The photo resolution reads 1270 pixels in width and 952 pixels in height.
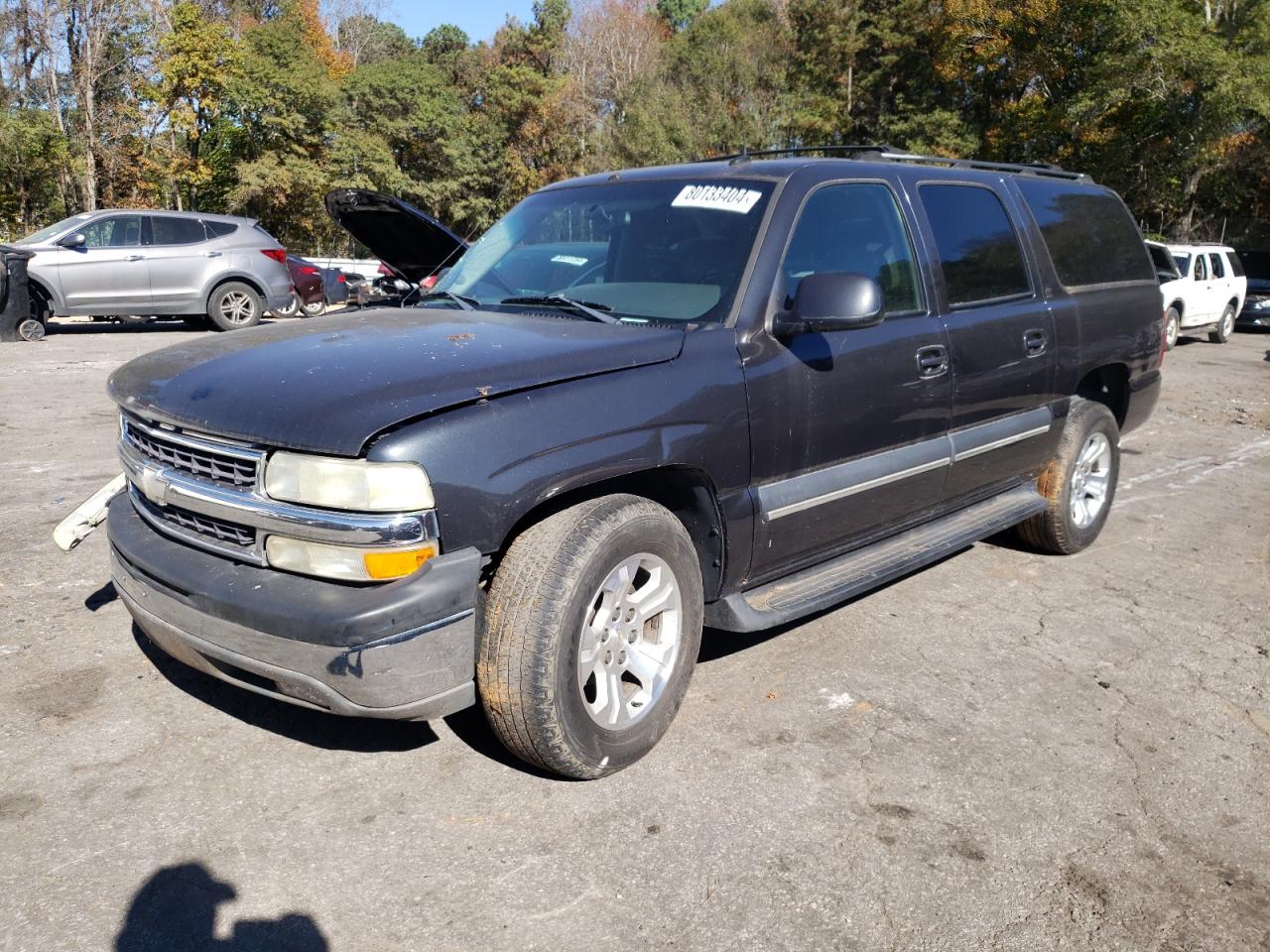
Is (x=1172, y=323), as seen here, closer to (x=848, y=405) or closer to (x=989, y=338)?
(x=989, y=338)

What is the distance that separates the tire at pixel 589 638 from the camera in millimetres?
2861

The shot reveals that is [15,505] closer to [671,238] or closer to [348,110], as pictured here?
[671,238]

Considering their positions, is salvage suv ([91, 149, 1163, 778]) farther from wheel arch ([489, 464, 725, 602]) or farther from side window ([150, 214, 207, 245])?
side window ([150, 214, 207, 245])

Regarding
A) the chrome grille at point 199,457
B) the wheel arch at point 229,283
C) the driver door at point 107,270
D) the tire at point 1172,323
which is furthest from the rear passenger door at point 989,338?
the tire at point 1172,323

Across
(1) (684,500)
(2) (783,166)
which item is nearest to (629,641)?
(1) (684,500)

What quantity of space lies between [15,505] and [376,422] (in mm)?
4133

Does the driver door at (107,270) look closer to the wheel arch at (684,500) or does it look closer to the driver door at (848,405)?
the driver door at (848,405)

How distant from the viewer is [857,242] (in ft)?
13.3

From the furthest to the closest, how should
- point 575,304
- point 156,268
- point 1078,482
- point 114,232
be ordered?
point 156,268, point 114,232, point 1078,482, point 575,304

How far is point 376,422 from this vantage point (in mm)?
2660

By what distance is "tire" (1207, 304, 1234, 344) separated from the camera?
19234mm

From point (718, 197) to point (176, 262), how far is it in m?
12.6

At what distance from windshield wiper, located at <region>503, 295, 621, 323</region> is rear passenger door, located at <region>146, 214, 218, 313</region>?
12.2 meters

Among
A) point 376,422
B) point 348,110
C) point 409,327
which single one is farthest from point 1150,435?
point 348,110
